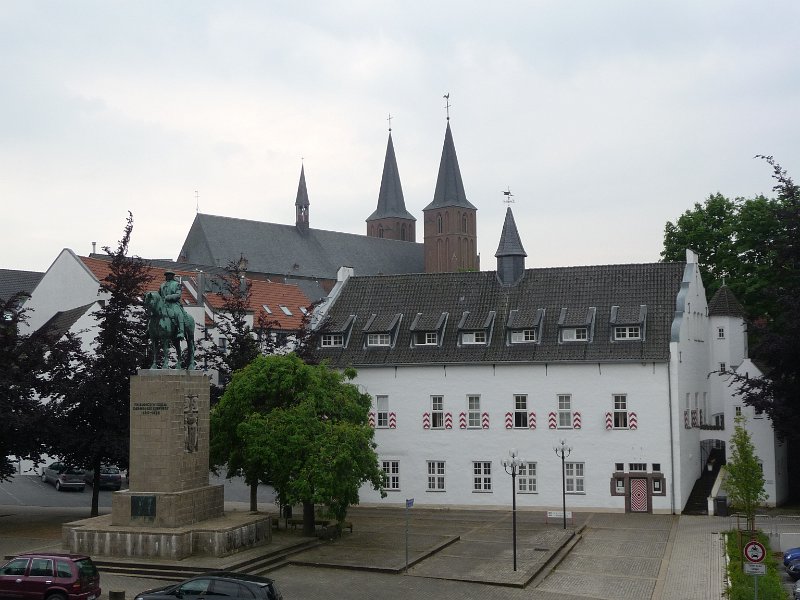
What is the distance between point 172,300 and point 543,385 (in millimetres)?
20507

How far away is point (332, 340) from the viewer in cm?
5103

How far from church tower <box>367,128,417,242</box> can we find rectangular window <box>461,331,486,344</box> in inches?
3687

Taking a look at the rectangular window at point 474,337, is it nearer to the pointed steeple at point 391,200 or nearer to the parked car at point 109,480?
the parked car at point 109,480

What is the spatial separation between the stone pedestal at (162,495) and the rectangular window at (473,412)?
17.6 m

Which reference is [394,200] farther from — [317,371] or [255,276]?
[317,371]

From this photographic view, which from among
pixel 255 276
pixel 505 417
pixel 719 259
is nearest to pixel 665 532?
pixel 505 417

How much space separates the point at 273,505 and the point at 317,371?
12.2m

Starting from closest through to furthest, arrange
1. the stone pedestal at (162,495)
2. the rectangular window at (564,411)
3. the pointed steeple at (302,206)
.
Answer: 1. the stone pedestal at (162,495)
2. the rectangular window at (564,411)
3. the pointed steeple at (302,206)

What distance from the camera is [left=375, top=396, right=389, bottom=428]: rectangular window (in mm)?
48625

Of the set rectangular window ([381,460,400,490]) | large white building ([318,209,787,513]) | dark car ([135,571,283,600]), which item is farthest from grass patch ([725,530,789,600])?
rectangular window ([381,460,400,490])

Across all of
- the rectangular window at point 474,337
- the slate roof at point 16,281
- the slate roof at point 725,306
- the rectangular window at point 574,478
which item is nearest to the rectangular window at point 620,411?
the rectangular window at point 574,478

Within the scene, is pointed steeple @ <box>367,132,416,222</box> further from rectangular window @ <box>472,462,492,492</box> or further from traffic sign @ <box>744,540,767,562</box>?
traffic sign @ <box>744,540,767,562</box>

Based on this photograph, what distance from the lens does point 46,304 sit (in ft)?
204

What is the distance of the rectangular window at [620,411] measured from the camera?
147 ft
